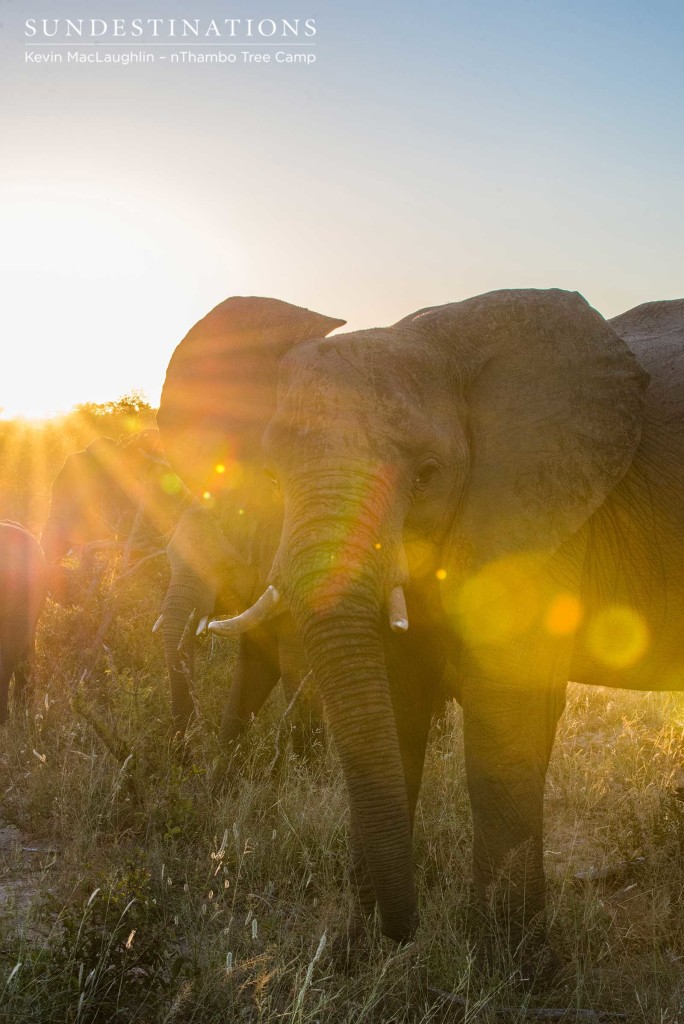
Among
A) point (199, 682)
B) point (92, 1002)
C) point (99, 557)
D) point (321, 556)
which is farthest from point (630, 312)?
point (99, 557)

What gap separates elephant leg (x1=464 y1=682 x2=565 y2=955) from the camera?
3.73m

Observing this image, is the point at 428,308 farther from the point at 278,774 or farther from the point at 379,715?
the point at 278,774

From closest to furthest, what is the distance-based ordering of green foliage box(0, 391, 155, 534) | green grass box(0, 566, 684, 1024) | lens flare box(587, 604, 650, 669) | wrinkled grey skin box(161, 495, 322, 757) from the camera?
green grass box(0, 566, 684, 1024) < lens flare box(587, 604, 650, 669) < wrinkled grey skin box(161, 495, 322, 757) < green foliage box(0, 391, 155, 534)

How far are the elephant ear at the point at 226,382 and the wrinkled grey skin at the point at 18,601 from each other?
13.4 ft

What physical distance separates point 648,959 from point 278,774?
3264 mm

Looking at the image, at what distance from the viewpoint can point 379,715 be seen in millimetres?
3463

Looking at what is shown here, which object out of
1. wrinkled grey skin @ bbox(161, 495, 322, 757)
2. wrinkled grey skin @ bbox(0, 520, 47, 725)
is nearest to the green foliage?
wrinkled grey skin @ bbox(0, 520, 47, 725)

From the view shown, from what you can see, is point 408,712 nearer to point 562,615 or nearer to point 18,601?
point 562,615

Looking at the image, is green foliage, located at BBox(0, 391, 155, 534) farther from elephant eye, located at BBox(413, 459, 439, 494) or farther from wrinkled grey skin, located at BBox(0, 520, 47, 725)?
elephant eye, located at BBox(413, 459, 439, 494)

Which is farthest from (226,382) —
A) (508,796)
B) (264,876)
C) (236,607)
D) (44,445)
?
(44,445)

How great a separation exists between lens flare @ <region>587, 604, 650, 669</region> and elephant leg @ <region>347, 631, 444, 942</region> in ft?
2.28

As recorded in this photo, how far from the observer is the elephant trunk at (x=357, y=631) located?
3410 millimetres

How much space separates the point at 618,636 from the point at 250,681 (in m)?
3.79

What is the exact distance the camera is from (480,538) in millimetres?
3666
